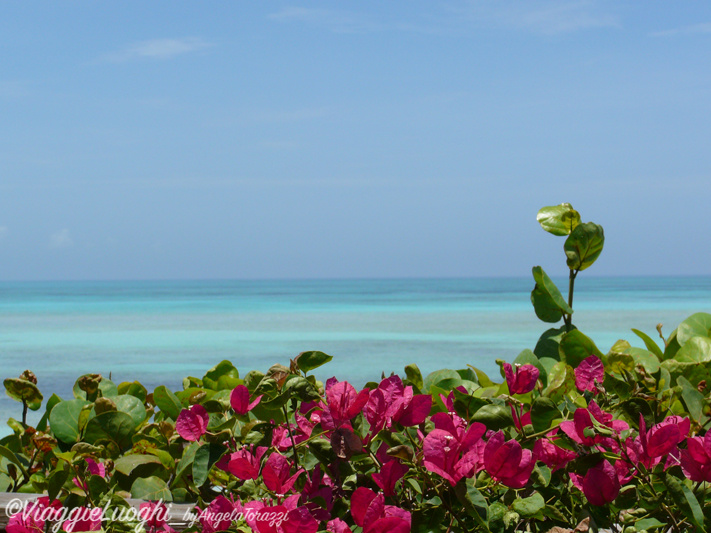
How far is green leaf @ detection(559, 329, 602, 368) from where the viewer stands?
1.25m

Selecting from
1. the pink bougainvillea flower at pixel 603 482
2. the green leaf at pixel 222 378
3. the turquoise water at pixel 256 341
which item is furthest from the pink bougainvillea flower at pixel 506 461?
the turquoise water at pixel 256 341

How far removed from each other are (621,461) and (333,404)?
0.38 m

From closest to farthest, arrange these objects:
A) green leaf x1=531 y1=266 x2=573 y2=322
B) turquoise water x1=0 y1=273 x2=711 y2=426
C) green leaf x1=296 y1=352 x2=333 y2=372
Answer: green leaf x1=296 y1=352 x2=333 y2=372 < green leaf x1=531 y1=266 x2=573 y2=322 < turquoise water x1=0 y1=273 x2=711 y2=426

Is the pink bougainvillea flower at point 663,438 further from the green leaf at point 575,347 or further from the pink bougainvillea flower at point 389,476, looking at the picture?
the green leaf at point 575,347

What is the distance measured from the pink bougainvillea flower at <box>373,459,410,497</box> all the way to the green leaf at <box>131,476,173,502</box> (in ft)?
1.30

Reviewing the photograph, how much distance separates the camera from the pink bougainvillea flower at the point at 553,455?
0.91 m

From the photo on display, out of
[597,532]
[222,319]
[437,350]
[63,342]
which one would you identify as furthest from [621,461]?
[222,319]

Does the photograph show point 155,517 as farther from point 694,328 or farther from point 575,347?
point 694,328

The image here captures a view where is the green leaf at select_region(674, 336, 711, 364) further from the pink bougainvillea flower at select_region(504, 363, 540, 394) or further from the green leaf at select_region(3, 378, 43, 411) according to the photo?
the green leaf at select_region(3, 378, 43, 411)

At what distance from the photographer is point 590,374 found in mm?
1036

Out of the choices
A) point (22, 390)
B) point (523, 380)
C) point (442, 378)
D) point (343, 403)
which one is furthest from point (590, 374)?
point (22, 390)

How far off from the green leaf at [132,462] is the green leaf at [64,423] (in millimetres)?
176

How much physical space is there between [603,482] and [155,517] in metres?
0.61

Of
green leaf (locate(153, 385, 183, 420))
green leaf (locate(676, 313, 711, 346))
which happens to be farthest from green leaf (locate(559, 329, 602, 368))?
green leaf (locate(153, 385, 183, 420))
